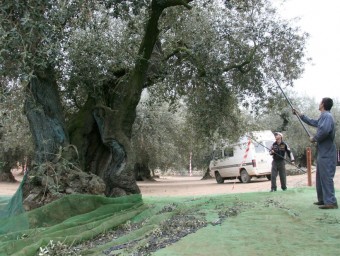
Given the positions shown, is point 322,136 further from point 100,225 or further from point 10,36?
point 10,36

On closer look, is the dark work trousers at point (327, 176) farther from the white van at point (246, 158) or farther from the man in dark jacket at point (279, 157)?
the white van at point (246, 158)

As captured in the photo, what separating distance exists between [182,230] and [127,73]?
6.48 meters

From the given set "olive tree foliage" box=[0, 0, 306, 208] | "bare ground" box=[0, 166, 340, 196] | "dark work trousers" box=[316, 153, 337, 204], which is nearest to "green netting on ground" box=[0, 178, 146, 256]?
"olive tree foliage" box=[0, 0, 306, 208]

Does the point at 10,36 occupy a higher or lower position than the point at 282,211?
higher

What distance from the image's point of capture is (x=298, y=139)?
108 ft

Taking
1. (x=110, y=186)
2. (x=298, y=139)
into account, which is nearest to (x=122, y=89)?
(x=110, y=186)

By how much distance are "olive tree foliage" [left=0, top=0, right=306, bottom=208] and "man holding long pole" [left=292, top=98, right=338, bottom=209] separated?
3793 millimetres

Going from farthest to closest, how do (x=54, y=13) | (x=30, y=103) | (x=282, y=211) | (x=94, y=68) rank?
(x=94, y=68) < (x=30, y=103) < (x=282, y=211) < (x=54, y=13)

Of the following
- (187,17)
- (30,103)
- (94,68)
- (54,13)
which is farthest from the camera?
(187,17)

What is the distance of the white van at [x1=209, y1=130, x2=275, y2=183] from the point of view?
21.3m

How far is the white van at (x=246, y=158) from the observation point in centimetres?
2130

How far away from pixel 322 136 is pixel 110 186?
5109mm

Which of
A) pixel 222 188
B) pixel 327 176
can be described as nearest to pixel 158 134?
pixel 222 188

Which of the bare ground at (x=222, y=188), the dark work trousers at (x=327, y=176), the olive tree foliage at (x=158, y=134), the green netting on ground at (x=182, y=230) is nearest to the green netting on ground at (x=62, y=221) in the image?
the green netting on ground at (x=182, y=230)
